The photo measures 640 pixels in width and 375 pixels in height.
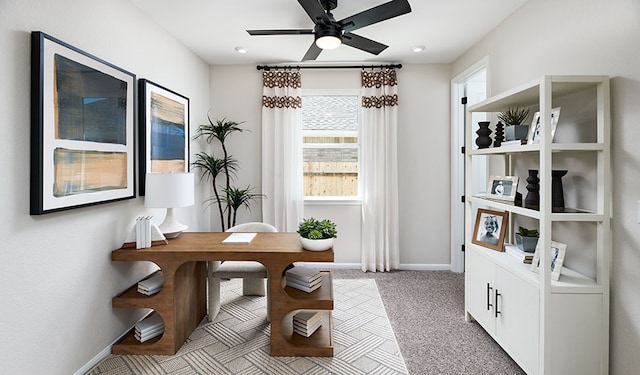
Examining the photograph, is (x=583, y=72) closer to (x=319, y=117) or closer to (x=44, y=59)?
(x=319, y=117)

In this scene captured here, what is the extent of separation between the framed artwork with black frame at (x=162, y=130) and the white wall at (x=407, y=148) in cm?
88

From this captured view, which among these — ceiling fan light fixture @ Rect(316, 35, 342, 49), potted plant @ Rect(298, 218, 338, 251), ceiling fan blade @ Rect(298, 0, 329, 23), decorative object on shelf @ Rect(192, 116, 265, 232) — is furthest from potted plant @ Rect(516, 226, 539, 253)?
decorative object on shelf @ Rect(192, 116, 265, 232)

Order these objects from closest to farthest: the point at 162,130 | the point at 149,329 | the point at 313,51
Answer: the point at 149,329 < the point at 313,51 < the point at 162,130

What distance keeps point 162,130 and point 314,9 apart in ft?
5.80

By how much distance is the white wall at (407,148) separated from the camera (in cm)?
411

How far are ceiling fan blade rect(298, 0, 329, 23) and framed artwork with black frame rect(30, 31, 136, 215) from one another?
1422 millimetres

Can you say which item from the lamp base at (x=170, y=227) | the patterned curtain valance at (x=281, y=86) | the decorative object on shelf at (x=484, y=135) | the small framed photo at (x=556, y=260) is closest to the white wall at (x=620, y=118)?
the small framed photo at (x=556, y=260)

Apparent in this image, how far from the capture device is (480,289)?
2551mm

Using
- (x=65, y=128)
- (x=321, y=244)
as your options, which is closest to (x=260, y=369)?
(x=321, y=244)

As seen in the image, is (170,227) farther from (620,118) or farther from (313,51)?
(620,118)

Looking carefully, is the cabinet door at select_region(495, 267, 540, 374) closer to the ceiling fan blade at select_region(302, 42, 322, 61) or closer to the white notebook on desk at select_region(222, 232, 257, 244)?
the white notebook on desk at select_region(222, 232, 257, 244)

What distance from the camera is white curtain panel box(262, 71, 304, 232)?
4.07 m

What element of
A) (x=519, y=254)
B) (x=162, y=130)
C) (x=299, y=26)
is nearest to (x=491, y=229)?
(x=519, y=254)

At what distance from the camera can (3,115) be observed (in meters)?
1.55
